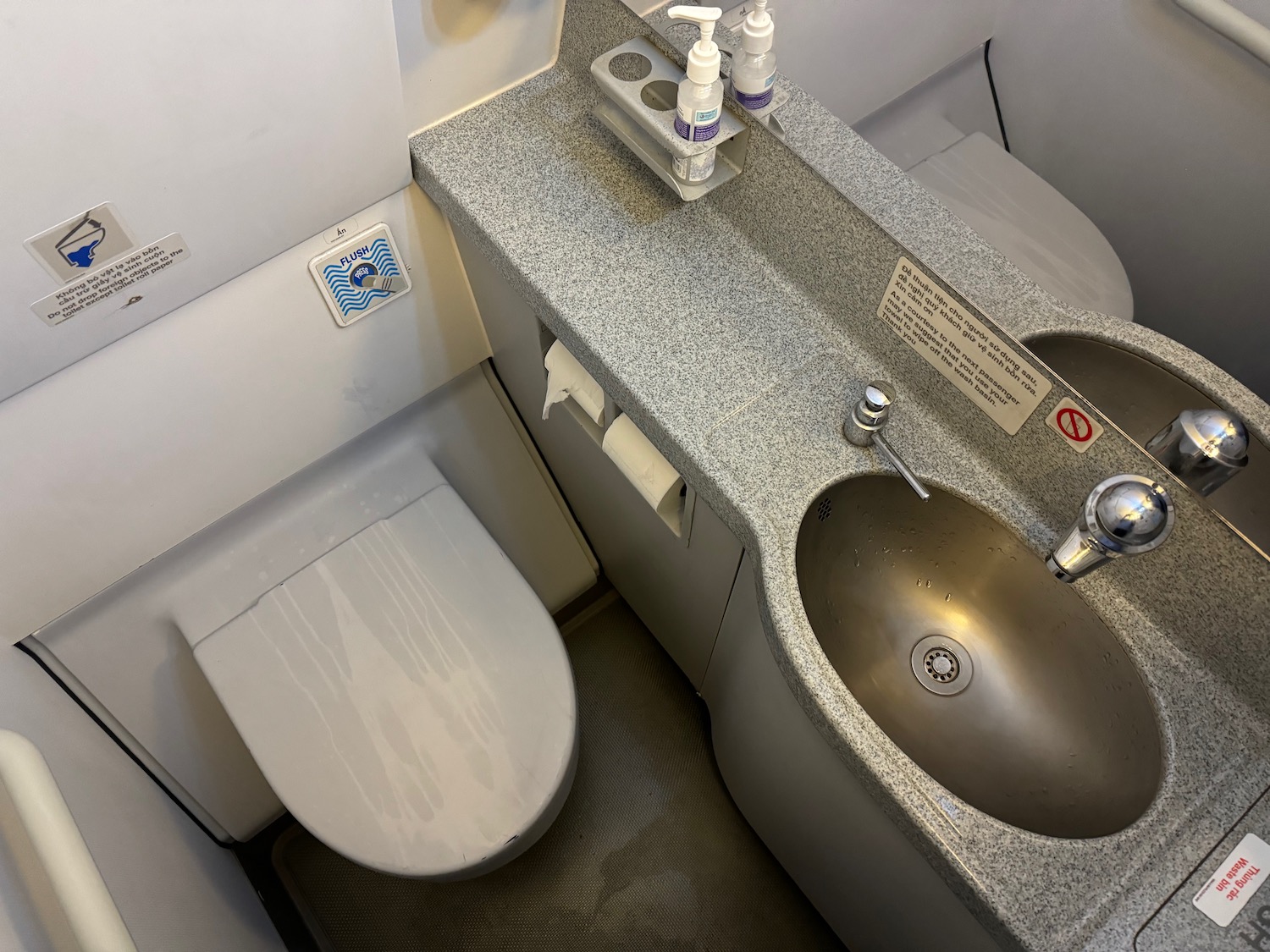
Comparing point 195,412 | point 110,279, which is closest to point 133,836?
point 195,412

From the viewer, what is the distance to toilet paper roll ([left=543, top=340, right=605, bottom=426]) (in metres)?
1.05

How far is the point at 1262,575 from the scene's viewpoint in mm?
698

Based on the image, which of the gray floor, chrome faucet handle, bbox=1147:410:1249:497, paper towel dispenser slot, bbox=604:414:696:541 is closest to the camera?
chrome faucet handle, bbox=1147:410:1249:497

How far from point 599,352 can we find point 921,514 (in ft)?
1.29

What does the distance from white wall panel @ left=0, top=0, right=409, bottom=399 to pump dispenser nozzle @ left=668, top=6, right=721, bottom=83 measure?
31 centimetres

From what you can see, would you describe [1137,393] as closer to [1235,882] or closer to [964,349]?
[964,349]

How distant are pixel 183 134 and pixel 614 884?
1.31 m

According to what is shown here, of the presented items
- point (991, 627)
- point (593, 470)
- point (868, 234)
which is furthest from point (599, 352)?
point (991, 627)

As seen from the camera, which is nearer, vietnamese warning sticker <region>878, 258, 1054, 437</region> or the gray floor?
vietnamese warning sticker <region>878, 258, 1054, 437</region>

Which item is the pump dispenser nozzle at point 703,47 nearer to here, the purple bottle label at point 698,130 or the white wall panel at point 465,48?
the purple bottle label at point 698,130

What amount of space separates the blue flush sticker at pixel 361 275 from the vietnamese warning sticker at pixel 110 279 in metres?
0.18

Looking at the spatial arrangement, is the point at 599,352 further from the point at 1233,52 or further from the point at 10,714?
the point at 10,714

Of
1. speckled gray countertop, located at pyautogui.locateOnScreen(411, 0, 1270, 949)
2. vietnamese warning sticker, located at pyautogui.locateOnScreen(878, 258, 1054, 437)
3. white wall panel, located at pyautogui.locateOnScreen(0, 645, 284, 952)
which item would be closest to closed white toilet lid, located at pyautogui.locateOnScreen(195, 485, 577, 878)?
white wall panel, located at pyautogui.locateOnScreen(0, 645, 284, 952)

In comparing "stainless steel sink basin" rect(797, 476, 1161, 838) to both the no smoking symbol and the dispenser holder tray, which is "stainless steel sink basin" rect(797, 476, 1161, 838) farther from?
the dispenser holder tray
